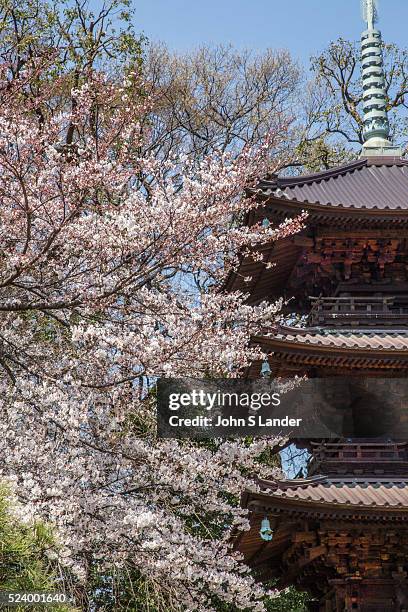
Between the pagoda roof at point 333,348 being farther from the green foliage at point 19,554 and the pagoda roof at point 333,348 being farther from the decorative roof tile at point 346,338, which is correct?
the green foliage at point 19,554

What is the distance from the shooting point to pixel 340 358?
11328 mm

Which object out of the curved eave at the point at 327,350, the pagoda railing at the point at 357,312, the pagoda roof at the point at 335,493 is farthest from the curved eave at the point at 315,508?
the pagoda railing at the point at 357,312

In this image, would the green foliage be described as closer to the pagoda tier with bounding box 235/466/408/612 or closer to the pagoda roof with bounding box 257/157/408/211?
the pagoda tier with bounding box 235/466/408/612

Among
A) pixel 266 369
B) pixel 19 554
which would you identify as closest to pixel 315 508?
pixel 266 369

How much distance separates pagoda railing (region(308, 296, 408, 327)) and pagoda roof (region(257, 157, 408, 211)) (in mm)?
1331

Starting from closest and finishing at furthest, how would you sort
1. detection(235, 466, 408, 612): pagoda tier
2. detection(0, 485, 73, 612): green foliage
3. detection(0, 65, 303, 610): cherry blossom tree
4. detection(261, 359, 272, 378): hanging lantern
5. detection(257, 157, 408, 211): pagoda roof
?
1. detection(0, 485, 73, 612): green foliage
2. detection(0, 65, 303, 610): cherry blossom tree
3. detection(235, 466, 408, 612): pagoda tier
4. detection(261, 359, 272, 378): hanging lantern
5. detection(257, 157, 408, 211): pagoda roof

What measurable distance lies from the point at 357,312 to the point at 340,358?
3.42ft

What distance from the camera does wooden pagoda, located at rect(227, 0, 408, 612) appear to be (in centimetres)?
1080

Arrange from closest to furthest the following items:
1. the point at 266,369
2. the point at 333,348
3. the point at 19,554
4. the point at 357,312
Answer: the point at 19,554
the point at 266,369
the point at 333,348
the point at 357,312

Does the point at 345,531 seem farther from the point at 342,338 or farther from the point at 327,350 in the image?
the point at 342,338

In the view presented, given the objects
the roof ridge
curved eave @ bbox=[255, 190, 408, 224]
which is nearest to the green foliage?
curved eave @ bbox=[255, 190, 408, 224]

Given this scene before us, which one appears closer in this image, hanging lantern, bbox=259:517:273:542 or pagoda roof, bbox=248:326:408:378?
hanging lantern, bbox=259:517:273:542

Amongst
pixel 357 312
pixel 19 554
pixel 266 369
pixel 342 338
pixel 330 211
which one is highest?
pixel 330 211

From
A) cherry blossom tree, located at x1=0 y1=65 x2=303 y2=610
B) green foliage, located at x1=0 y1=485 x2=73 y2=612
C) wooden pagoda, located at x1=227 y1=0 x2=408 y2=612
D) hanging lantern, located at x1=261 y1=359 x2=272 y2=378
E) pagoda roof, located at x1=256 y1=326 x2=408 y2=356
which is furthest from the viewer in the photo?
pagoda roof, located at x1=256 y1=326 x2=408 y2=356
